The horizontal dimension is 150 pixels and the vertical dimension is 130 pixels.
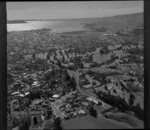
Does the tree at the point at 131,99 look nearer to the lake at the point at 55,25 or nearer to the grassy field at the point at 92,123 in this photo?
the grassy field at the point at 92,123

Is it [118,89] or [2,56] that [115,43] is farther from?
[2,56]

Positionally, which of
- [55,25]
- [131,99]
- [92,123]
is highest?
[55,25]

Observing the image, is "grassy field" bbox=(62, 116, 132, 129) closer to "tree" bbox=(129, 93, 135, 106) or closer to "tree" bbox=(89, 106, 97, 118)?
"tree" bbox=(89, 106, 97, 118)

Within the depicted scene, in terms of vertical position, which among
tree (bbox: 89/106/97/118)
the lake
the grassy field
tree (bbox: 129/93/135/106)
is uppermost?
the lake

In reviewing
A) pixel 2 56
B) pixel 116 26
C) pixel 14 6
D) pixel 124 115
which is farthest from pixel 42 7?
pixel 124 115

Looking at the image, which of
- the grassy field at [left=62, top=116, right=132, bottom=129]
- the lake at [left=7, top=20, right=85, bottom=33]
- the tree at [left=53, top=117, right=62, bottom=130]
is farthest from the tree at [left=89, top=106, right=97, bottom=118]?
the lake at [left=7, top=20, right=85, bottom=33]

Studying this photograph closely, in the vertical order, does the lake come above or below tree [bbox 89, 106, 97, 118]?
above

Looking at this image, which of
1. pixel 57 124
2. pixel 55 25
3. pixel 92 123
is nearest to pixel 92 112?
pixel 92 123

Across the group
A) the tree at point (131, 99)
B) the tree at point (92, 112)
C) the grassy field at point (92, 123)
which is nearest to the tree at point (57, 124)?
the grassy field at point (92, 123)

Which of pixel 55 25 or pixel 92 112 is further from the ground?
pixel 55 25

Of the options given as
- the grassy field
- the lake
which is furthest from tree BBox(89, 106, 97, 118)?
the lake

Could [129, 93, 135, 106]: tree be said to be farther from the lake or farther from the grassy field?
the lake

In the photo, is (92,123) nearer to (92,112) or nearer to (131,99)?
(92,112)
